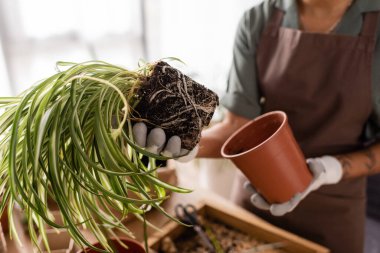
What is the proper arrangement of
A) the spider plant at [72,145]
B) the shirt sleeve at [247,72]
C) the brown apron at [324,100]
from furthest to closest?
the shirt sleeve at [247,72], the brown apron at [324,100], the spider plant at [72,145]

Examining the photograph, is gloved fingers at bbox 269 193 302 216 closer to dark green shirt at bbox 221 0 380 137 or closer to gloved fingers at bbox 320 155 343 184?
gloved fingers at bbox 320 155 343 184

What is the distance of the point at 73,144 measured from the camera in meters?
0.45

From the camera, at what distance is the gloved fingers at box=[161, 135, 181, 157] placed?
521 millimetres

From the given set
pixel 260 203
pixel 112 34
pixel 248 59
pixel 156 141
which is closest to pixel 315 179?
pixel 260 203

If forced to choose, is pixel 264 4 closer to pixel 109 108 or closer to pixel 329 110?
pixel 329 110

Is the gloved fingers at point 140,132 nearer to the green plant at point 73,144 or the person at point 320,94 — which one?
the green plant at point 73,144

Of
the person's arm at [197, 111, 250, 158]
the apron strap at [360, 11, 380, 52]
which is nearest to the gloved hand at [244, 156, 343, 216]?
the person's arm at [197, 111, 250, 158]

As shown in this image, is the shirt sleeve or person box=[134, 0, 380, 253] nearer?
person box=[134, 0, 380, 253]

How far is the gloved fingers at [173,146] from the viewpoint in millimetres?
521

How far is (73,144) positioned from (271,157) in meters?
0.35

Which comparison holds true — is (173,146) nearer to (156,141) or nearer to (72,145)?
(156,141)

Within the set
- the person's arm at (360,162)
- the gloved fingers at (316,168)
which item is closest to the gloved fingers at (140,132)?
the gloved fingers at (316,168)

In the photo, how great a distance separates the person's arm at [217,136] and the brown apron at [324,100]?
0.34ft

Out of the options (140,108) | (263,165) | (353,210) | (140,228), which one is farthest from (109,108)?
(353,210)
